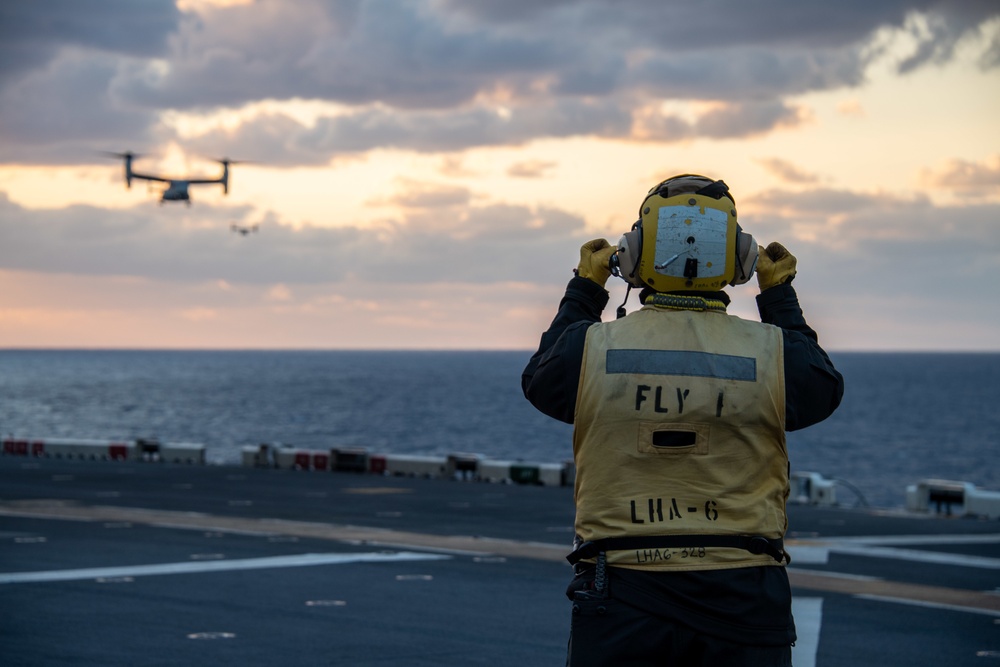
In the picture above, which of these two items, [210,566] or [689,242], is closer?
[689,242]

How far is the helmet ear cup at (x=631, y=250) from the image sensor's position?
3.85 metres

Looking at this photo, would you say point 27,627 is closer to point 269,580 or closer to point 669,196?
point 269,580

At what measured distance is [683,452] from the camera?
360 cm

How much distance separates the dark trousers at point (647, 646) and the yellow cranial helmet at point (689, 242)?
973 mm

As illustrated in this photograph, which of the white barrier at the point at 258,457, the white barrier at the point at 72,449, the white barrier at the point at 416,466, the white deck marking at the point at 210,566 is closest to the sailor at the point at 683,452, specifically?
the white deck marking at the point at 210,566

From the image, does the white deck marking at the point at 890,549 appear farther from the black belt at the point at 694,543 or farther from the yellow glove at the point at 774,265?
the black belt at the point at 694,543

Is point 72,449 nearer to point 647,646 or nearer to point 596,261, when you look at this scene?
point 596,261

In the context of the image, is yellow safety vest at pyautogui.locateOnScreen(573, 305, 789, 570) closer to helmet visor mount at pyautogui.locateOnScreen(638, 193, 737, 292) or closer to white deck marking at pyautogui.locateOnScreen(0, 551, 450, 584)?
helmet visor mount at pyautogui.locateOnScreen(638, 193, 737, 292)

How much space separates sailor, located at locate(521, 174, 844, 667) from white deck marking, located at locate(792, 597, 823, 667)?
5384 mm

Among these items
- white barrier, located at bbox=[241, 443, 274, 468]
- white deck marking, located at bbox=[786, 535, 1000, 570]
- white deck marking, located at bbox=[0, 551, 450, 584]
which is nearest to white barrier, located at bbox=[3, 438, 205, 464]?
white barrier, located at bbox=[241, 443, 274, 468]

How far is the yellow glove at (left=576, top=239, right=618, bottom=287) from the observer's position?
4031 mm

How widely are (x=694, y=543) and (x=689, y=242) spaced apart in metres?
0.88

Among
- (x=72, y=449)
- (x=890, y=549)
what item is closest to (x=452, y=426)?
(x=72, y=449)

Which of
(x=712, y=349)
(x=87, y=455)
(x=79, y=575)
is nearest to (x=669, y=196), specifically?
(x=712, y=349)
